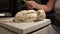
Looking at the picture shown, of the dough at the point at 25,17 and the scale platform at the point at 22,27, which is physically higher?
the dough at the point at 25,17

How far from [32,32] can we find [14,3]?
0.38m

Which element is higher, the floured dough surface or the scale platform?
the floured dough surface

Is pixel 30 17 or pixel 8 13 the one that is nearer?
pixel 30 17

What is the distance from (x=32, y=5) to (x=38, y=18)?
19 cm

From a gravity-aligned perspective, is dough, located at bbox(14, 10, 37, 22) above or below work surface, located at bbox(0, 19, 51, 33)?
above

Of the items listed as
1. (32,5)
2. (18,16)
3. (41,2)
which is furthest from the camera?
(41,2)

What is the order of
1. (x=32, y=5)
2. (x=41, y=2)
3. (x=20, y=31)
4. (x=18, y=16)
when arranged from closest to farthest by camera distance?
(x=20, y=31) → (x=18, y=16) → (x=32, y=5) → (x=41, y=2)

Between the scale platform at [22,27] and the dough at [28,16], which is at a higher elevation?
the dough at [28,16]

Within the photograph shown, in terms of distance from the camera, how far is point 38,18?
538 mm

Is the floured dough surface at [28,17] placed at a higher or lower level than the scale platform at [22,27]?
higher

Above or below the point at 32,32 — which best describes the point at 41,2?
above

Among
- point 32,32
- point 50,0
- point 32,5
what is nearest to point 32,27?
point 32,32

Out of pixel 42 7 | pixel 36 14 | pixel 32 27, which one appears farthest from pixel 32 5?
pixel 32 27

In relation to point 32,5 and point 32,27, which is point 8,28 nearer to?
point 32,27
